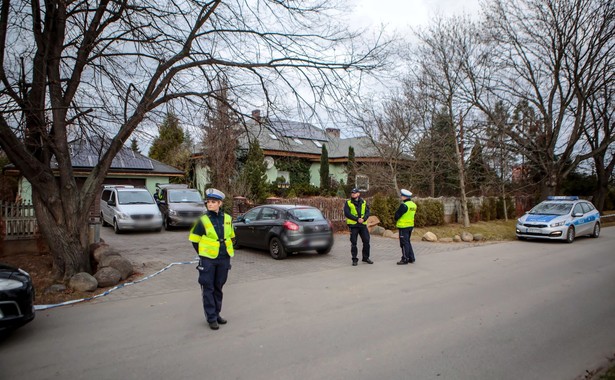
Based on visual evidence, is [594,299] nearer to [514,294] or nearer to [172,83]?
[514,294]

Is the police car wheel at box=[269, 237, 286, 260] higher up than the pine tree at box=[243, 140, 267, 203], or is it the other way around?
the pine tree at box=[243, 140, 267, 203]

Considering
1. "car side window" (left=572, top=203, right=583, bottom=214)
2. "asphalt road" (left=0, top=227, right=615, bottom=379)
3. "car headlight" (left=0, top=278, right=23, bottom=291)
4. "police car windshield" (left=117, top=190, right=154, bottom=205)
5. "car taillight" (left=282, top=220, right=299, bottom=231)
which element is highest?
"police car windshield" (left=117, top=190, right=154, bottom=205)

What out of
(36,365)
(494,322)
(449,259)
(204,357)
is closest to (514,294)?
(494,322)

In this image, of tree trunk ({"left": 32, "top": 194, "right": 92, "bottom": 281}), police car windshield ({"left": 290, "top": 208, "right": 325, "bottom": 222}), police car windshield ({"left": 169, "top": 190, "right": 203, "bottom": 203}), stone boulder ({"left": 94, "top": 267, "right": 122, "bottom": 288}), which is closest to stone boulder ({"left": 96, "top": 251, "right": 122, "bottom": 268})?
tree trunk ({"left": 32, "top": 194, "right": 92, "bottom": 281})

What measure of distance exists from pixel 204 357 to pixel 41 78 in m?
6.80

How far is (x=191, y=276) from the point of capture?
9.08 m

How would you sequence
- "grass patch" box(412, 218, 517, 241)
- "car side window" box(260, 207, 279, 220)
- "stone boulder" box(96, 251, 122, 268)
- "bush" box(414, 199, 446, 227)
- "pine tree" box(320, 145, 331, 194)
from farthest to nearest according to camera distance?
"pine tree" box(320, 145, 331, 194) < "bush" box(414, 199, 446, 227) < "grass patch" box(412, 218, 517, 241) < "car side window" box(260, 207, 279, 220) < "stone boulder" box(96, 251, 122, 268)

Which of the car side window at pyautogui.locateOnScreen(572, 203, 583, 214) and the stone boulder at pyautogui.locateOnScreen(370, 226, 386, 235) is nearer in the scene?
the car side window at pyautogui.locateOnScreen(572, 203, 583, 214)

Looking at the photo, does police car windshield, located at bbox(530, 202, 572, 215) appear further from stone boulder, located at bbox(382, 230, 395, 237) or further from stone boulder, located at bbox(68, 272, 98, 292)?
stone boulder, located at bbox(68, 272, 98, 292)

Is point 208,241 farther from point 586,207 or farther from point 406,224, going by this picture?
point 586,207

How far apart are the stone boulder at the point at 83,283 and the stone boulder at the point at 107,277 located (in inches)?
9.7

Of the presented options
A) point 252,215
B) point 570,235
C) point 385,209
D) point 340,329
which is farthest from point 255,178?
point 340,329

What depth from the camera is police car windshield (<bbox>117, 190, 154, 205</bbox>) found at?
673 inches

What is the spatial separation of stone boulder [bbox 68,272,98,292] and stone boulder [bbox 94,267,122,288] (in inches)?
9.7
